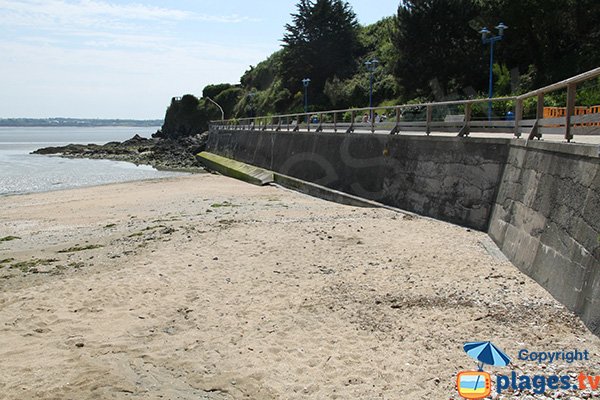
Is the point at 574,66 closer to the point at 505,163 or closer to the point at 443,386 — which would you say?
the point at 505,163

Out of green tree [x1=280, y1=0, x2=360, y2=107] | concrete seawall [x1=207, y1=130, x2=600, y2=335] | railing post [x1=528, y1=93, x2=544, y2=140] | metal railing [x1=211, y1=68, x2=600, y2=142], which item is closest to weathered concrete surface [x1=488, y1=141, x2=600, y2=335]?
concrete seawall [x1=207, y1=130, x2=600, y2=335]

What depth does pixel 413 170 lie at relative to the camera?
14195 millimetres

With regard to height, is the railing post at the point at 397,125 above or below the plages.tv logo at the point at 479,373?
above

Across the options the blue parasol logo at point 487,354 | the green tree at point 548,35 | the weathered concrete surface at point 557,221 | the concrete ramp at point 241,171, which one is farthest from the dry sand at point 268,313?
the green tree at point 548,35

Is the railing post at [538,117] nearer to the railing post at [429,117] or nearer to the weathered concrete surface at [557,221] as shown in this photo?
the weathered concrete surface at [557,221]

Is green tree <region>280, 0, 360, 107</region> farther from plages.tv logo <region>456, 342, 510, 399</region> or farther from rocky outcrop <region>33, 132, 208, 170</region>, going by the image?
plages.tv logo <region>456, 342, 510, 399</region>

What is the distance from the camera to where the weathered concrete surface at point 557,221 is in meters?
6.05

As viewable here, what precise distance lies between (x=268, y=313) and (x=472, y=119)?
769 centimetres

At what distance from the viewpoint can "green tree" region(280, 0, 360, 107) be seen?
57.6 meters

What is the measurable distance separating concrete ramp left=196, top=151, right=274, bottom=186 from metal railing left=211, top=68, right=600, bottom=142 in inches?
150

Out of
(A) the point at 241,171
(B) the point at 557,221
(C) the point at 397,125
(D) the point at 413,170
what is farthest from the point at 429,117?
(A) the point at 241,171

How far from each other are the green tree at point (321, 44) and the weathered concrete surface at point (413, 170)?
3513cm

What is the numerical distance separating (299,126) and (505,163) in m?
15.5

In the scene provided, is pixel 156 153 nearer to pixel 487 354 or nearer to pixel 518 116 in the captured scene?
pixel 518 116
